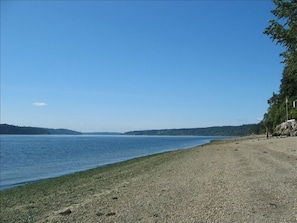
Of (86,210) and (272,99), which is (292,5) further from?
(272,99)

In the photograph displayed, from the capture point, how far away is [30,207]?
14.8m

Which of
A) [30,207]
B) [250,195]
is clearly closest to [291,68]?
[250,195]

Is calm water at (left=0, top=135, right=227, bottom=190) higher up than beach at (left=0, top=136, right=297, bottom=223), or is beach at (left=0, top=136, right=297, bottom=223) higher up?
beach at (left=0, top=136, right=297, bottom=223)

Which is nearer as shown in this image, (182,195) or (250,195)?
(250,195)

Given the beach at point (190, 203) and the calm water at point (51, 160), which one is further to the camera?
the calm water at point (51, 160)

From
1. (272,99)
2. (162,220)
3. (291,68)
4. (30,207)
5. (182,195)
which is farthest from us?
(272,99)

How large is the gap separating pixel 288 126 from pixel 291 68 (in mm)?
47842

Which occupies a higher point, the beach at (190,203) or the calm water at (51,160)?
the beach at (190,203)

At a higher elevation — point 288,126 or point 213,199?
point 288,126

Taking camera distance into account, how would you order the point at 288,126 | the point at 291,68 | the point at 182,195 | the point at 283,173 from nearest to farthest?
Result: 1. the point at 291,68
2. the point at 182,195
3. the point at 283,173
4. the point at 288,126

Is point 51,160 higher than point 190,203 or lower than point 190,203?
lower

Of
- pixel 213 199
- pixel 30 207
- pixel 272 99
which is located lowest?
pixel 30 207

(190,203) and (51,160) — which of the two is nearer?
(190,203)

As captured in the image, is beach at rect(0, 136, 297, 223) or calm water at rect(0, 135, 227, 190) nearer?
beach at rect(0, 136, 297, 223)
